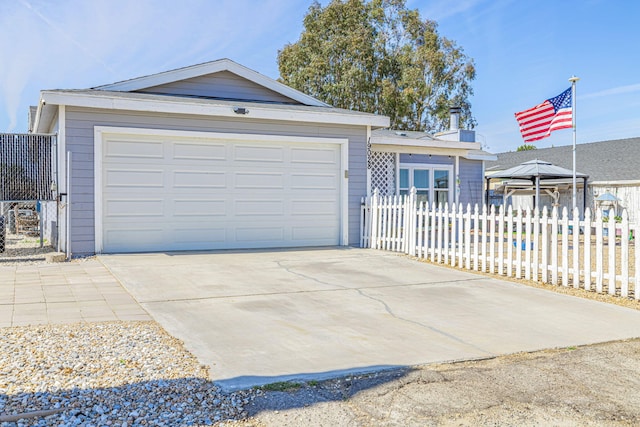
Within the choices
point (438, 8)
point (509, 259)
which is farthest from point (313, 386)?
point (438, 8)

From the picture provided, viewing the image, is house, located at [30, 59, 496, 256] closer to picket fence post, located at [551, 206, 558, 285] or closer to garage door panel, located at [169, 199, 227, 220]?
garage door panel, located at [169, 199, 227, 220]

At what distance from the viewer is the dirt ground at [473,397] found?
2988mm

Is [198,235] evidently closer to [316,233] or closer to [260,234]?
[260,234]

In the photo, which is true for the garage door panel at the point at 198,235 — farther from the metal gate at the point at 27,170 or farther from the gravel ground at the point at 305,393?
the gravel ground at the point at 305,393

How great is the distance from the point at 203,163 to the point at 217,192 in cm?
64

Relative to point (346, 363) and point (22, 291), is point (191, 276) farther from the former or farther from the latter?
point (346, 363)

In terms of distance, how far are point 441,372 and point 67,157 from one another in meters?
7.79

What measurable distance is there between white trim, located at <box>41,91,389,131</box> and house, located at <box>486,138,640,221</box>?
450 inches

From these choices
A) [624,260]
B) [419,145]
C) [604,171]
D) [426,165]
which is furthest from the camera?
[604,171]

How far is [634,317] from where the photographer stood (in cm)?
556

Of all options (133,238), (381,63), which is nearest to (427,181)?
(133,238)

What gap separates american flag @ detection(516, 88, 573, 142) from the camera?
1530 centimetres

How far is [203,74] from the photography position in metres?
11.4

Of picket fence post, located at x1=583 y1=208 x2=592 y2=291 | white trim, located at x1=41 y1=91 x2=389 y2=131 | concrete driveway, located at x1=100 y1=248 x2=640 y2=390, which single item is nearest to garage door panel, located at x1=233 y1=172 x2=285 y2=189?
white trim, located at x1=41 y1=91 x2=389 y2=131
